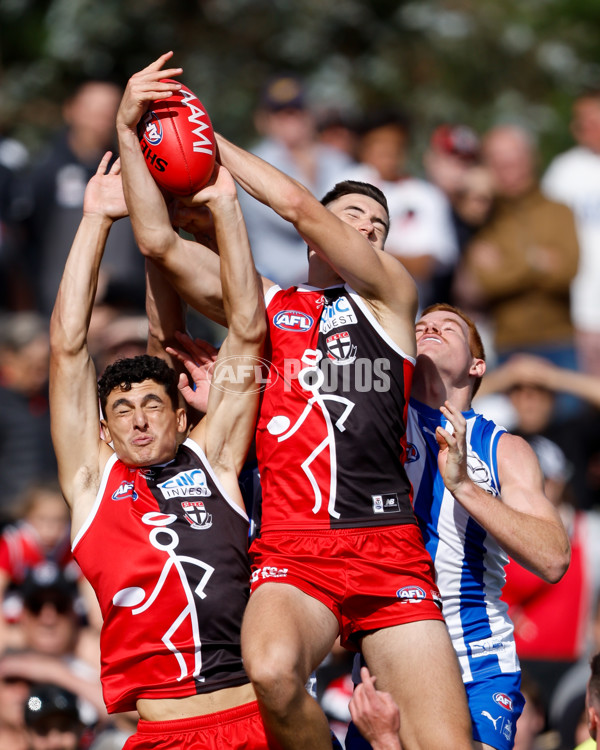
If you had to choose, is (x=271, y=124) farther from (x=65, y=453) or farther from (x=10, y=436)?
(x=65, y=453)

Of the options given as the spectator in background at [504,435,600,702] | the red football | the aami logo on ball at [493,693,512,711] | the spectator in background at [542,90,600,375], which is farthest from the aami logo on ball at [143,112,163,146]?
the spectator in background at [542,90,600,375]

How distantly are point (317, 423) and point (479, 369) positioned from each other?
1.25 m

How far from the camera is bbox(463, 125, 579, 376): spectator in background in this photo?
10672 mm

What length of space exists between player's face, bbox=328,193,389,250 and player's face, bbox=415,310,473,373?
1.84 ft

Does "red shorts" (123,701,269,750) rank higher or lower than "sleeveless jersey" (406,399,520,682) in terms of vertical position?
lower

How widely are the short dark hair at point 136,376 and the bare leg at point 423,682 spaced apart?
161cm

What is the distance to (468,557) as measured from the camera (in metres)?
6.04

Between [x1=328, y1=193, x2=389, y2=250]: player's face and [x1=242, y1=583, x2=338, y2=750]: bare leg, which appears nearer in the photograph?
[x1=242, y1=583, x2=338, y2=750]: bare leg

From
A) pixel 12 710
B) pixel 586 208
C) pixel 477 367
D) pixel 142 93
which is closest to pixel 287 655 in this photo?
pixel 477 367

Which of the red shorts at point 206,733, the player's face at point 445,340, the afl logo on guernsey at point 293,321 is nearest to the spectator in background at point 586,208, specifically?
the player's face at point 445,340

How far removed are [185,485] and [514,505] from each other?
1.63 m

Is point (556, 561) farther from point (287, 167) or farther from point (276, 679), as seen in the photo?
point (287, 167)

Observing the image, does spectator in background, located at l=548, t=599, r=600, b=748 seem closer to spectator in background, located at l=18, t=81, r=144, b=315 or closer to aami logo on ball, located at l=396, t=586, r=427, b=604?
aami logo on ball, located at l=396, t=586, r=427, b=604

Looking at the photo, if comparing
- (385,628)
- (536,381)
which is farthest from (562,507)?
(385,628)
